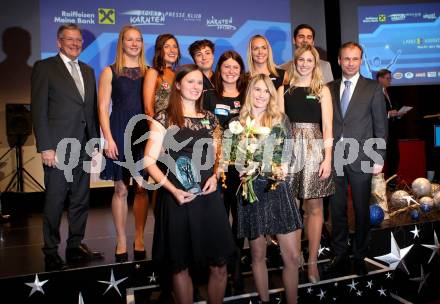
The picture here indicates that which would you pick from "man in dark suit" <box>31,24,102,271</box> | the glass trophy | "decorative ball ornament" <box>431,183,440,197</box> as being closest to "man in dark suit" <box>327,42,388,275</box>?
the glass trophy

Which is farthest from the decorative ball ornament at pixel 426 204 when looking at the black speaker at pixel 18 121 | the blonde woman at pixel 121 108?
the black speaker at pixel 18 121

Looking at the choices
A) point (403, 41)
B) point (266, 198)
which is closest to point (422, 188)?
point (266, 198)

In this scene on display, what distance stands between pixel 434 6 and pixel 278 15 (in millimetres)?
2659

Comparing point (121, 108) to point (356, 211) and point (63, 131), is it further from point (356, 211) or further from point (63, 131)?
point (356, 211)

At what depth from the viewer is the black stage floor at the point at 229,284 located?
3.16 m

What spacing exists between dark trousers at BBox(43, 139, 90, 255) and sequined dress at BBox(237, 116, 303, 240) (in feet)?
4.50

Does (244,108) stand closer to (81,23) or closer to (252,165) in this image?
(252,165)

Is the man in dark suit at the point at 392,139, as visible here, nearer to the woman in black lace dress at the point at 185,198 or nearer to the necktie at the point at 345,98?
the necktie at the point at 345,98

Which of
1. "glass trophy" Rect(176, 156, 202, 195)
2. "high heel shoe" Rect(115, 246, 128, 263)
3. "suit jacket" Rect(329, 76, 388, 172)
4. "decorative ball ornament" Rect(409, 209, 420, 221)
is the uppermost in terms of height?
"suit jacket" Rect(329, 76, 388, 172)

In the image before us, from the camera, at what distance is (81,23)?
6.01m

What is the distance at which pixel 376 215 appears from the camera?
4.07 meters

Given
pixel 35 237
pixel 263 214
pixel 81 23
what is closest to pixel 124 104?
pixel 263 214

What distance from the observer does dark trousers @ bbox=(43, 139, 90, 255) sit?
3352mm

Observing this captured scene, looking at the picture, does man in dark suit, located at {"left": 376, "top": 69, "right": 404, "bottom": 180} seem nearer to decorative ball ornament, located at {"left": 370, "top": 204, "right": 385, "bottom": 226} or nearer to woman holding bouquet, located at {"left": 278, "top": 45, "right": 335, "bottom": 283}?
decorative ball ornament, located at {"left": 370, "top": 204, "right": 385, "bottom": 226}
